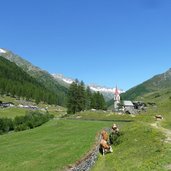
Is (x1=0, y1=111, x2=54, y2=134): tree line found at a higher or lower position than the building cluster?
lower

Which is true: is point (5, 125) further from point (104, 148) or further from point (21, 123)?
point (104, 148)

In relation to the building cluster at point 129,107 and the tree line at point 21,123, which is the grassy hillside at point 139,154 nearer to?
the tree line at point 21,123

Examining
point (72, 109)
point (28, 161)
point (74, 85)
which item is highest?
point (74, 85)

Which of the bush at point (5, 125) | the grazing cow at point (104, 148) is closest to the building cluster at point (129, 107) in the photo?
the bush at point (5, 125)

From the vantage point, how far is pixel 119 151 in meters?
43.1

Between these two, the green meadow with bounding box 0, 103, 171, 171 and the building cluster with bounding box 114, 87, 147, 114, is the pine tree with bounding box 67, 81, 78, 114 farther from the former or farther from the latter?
the green meadow with bounding box 0, 103, 171, 171

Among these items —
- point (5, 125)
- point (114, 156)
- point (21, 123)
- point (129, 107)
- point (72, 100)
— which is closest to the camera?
point (114, 156)

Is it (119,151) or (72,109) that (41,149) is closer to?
(119,151)

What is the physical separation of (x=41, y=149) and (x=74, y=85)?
107m

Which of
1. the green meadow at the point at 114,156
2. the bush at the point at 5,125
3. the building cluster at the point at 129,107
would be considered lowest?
the green meadow at the point at 114,156

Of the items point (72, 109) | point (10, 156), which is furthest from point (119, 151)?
point (72, 109)

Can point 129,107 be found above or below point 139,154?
above

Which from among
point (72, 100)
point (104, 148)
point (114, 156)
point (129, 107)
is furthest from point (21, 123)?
point (129, 107)

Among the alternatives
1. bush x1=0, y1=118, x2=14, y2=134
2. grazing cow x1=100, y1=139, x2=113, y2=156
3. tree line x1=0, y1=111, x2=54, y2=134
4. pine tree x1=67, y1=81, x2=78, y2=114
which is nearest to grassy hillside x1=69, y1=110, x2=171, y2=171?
grazing cow x1=100, y1=139, x2=113, y2=156
